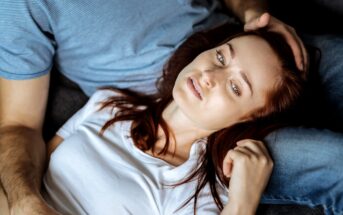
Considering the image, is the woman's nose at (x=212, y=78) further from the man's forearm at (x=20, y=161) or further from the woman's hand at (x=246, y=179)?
the man's forearm at (x=20, y=161)

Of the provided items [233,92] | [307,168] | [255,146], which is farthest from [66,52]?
[307,168]

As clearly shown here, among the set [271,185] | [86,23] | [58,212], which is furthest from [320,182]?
[86,23]

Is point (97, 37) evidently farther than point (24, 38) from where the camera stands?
Yes

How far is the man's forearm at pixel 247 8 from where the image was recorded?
1503 millimetres

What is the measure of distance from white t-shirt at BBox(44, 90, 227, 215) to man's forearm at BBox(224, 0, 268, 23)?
20.2 inches

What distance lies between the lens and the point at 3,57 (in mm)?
1231

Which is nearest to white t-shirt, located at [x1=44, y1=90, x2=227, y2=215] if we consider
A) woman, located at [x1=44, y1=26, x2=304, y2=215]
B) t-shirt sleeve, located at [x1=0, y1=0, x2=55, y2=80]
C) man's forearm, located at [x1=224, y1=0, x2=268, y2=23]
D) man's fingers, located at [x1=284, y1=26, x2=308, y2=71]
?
woman, located at [x1=44, y1=26, x2=304, y2=215]

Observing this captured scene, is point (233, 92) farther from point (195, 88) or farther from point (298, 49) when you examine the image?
point (298, 49)

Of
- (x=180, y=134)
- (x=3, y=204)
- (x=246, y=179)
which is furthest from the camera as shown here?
(x=180, y=134)

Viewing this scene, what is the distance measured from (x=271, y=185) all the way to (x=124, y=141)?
44 centimetres

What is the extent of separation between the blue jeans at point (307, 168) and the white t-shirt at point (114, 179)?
0.16 metres

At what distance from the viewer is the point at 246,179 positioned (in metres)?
Answer: 1.09

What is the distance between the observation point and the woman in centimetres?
116

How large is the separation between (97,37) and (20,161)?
43 cm
